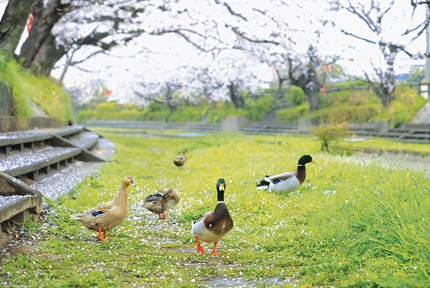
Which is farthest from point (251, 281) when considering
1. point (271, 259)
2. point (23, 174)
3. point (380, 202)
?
point (23, 174)

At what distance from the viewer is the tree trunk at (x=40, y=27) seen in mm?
14156

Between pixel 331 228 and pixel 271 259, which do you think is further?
pixel 331 228

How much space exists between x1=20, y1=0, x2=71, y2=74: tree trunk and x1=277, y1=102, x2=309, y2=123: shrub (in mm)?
19920

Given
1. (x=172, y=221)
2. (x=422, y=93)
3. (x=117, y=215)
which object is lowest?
(x=172, y=221)

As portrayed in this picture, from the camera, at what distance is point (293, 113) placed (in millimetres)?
30656

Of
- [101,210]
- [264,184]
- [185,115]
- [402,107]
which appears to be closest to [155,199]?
[101,210]

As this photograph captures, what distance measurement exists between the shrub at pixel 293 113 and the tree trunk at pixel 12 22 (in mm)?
22483

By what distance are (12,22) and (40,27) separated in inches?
176

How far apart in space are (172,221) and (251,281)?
8.87 ft

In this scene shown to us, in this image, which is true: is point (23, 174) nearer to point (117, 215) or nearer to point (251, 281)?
point (117, 215)

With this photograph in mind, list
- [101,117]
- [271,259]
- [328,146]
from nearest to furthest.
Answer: [271,259] → [328,146] → [101,117]

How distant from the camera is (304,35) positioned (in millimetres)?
19906

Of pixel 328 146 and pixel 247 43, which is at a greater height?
pixel 247 43

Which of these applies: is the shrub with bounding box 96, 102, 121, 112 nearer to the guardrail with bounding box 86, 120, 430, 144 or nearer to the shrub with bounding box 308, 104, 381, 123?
the guardrail with bounding box 86, 120, 430, 144
